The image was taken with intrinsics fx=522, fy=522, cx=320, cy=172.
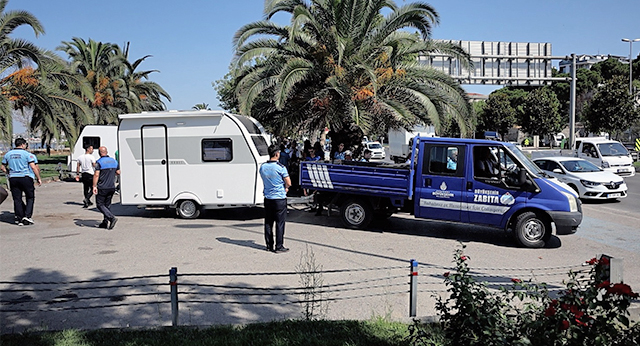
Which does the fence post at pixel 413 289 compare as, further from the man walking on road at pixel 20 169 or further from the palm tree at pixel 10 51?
the palm tree at pixel 10 51

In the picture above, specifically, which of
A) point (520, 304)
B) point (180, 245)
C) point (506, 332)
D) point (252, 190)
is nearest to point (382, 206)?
point (252, 190)

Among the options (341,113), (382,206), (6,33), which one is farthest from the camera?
(6,33)

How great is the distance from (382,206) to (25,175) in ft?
26.5

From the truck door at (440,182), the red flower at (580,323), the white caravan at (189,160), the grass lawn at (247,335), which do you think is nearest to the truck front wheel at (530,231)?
the truck door at (440,182)

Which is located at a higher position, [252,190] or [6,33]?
[6,33]

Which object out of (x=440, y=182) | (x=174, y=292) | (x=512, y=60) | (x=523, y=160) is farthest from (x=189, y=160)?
(x=512, y=60)

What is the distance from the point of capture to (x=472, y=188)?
10.2 meters

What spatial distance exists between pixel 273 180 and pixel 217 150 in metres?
4.13

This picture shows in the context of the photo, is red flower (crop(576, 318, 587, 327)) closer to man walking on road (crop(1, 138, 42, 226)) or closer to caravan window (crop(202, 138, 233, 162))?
caravan window (crop(202, 138, 233, 162))

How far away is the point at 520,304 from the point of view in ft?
20.9

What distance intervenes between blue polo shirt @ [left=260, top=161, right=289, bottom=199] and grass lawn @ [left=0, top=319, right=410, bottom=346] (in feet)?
12.4

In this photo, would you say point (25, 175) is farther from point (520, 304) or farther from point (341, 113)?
point (520, 304)

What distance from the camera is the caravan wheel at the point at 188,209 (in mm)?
13062

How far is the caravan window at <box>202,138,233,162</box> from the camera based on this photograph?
12.7 meters
